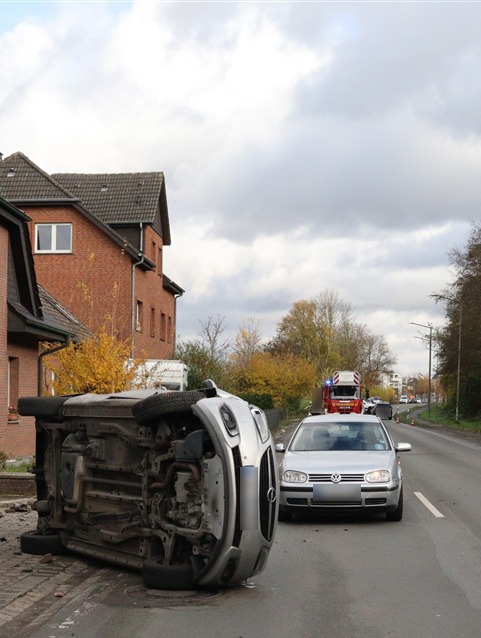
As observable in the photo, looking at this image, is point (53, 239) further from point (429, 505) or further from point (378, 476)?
point (378, 476)

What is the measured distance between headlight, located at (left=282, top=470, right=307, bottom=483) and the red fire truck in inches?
1589

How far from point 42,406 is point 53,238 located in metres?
27.9

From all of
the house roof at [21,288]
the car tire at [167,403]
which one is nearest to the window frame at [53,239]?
the house roof at [21,288]

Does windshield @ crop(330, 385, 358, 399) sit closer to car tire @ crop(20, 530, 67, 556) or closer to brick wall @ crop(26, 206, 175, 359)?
brick wall @ crop(26, 206, 175, 359)

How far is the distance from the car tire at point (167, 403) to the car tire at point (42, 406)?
194 cm

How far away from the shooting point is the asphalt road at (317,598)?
672cm

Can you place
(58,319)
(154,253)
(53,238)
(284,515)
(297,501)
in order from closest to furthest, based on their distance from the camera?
(297,501) → (284,515) → (58,319) → (53,238) → (154,253)

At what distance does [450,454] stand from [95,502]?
21948 millimetres

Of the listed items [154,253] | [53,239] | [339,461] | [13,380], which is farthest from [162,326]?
[339,461]

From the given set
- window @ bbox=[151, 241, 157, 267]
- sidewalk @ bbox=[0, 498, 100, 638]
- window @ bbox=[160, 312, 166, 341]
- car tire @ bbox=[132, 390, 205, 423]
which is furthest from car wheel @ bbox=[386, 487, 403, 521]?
window @ bbox=[160, 312, 166, 341]

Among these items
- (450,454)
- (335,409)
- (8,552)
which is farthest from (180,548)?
(335,409)

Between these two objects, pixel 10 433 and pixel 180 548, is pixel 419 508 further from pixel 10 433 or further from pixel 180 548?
pixel 10 433

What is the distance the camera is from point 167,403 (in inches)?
312

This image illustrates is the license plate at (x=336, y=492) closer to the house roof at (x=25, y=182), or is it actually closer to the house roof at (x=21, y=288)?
the house roof at (x=21, y=288)
